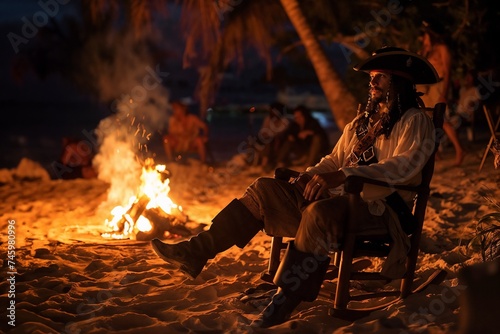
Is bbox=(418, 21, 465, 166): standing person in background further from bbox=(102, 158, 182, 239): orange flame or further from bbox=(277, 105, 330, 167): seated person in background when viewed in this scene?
bbox=(102, 158, 182, 239): orange flame

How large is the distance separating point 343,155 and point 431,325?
1349 millimetres

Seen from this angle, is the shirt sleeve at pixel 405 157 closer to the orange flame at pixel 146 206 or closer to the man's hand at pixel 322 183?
the man's hand at pixel 322 183

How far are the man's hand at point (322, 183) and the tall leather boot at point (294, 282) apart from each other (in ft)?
1.21

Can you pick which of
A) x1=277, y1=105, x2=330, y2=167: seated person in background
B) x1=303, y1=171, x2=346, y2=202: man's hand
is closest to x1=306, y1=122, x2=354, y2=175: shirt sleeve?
x1=303, y1=171, x2=346, y2=202: man's hand

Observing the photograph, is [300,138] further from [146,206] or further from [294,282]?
[294,282]

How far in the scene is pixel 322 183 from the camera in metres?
3.58

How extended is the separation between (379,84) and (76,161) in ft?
21.2

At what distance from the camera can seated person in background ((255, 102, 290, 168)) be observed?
33.0 ft

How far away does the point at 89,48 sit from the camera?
1442cm

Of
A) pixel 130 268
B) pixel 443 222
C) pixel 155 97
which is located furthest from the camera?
pixel 155 97

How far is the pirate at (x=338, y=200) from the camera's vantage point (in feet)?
11.2

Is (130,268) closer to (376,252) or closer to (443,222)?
(376,252)

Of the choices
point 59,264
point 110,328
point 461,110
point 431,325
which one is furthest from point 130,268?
point 461,110

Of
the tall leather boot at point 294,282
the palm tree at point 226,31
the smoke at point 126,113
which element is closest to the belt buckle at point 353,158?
the tall leather boot at point 294,282
